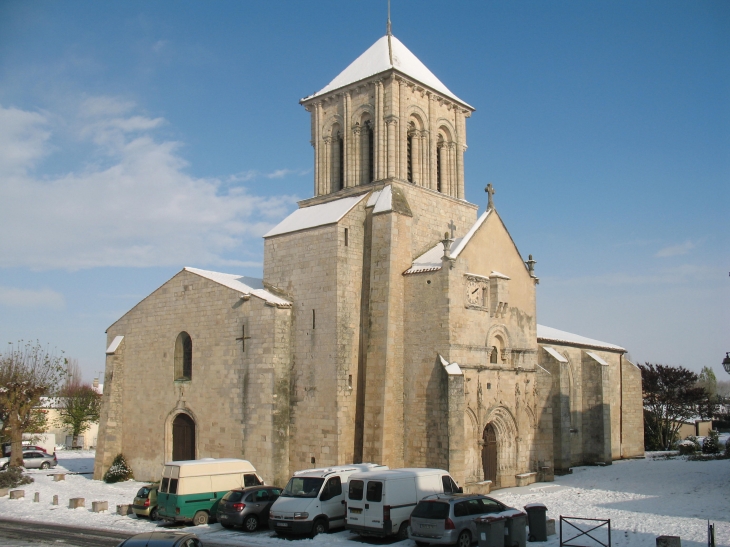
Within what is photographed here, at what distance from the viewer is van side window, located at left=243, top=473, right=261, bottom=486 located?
71.1 ft

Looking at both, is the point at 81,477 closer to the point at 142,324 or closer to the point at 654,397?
the point at 142,324

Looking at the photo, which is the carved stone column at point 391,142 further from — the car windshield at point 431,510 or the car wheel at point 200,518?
the car windshield at point 431,510

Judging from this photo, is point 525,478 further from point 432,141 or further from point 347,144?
point 347,144

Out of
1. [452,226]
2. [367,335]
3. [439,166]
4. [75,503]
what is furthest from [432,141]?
[75,503]

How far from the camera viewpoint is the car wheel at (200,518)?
19922 millimetres

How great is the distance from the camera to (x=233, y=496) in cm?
1947

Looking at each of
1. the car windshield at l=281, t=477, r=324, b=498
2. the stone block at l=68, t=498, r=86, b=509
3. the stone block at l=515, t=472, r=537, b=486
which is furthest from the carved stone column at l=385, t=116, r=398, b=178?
the stone block at l=68, t=498, r=86, b=509

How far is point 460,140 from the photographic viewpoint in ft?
102

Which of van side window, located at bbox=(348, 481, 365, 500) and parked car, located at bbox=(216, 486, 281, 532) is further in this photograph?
parked car, located at bbox=(216, 486, 281, 532)

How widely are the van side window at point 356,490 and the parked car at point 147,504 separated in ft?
22.0

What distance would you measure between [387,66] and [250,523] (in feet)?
60.5

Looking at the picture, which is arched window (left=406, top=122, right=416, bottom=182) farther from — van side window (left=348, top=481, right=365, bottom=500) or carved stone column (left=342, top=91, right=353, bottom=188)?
van side window (left=348, top=481, right=365, bottom=500)

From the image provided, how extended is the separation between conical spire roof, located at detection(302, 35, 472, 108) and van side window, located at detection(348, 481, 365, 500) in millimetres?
17032

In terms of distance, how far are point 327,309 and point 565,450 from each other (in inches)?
500
